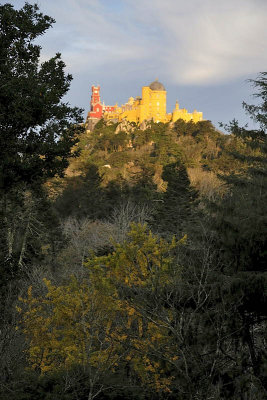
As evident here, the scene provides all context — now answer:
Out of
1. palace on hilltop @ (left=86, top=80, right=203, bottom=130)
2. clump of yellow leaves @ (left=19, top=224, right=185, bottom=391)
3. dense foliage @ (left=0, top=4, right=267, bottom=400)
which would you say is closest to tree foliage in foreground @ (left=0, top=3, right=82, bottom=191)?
dense foliage @ (left=0, top=4, right=267, bottom=400)

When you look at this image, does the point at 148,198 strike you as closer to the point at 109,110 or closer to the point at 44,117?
the point at 44,117

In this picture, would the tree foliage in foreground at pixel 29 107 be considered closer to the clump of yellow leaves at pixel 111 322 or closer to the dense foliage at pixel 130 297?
the dense foliage at pixel 130 297

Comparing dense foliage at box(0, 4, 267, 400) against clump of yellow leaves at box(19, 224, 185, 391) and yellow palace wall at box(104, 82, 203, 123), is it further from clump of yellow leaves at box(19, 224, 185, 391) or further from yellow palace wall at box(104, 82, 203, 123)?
yellow palace wall at box(104, 82, 203, 123)

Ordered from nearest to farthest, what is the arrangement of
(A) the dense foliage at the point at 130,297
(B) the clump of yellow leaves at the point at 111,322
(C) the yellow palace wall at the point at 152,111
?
1. (A) the dense foliage at the point at 130,297
2. (B) the clump of yellow leaves at the point at 111,322
3. (C) the yellow palace wall at the point at 152,111

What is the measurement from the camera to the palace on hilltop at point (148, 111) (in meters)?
91.6

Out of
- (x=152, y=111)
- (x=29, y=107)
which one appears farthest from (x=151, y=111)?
(x=29, y=107)

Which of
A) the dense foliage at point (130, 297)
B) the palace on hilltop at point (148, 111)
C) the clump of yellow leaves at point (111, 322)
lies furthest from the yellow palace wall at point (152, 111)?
the clump of yellow leaves at point (111, 322)

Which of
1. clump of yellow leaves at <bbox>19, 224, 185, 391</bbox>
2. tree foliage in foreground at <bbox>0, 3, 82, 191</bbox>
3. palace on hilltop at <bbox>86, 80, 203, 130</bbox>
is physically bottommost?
clump of yellow leaves at <bbox>19, 224, 185, 391</bbox>

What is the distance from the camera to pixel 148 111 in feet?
310

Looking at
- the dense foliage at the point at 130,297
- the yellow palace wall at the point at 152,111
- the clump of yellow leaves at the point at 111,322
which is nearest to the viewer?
the dense foliage at the point at 130,297

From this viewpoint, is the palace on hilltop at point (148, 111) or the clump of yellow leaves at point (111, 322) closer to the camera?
the clump of yellow leaves at point (111, 322)

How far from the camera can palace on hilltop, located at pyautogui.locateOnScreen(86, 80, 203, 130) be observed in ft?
300

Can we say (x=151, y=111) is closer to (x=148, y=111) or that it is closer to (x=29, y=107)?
(x=148, y=111)

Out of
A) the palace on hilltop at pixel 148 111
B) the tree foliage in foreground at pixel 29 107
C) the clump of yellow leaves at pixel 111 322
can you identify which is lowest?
the clump of yellow leaves at pixel 111 322
